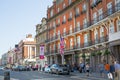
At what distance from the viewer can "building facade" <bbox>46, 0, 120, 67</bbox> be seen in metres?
38.8

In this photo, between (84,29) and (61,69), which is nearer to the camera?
(61,69)

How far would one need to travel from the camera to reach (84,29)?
48.1 meters

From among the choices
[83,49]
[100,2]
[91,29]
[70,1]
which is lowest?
[83,49]

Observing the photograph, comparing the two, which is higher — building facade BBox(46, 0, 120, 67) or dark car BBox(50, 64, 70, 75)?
building facade BBox(46, 0, 120, 67)

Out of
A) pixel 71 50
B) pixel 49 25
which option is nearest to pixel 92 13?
pixel 71 50

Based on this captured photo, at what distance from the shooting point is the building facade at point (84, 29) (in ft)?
127

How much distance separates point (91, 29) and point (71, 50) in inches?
412

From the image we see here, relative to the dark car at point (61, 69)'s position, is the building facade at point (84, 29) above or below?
above

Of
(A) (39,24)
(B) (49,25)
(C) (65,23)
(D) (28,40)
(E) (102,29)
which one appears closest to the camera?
(E) (102,29)

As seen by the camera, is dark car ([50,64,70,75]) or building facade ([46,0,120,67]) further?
dark car ([50,64,70,75])

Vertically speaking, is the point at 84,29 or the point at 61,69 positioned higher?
the point at 84,29

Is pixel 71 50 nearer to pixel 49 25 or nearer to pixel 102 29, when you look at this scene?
pixel 102 29

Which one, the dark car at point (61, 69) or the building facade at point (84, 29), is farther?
the dark car at point (61, 69)

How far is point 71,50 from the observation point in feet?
180
